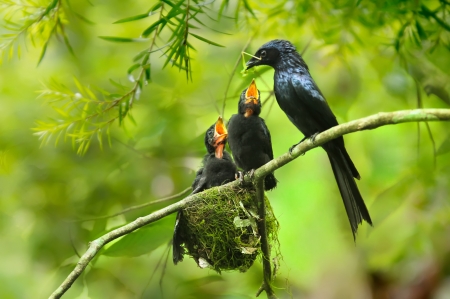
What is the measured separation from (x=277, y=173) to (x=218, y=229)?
2.88 feet

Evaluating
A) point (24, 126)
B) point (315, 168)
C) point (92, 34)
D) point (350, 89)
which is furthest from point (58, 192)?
point (350, 89)

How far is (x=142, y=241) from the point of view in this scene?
2.02 meters

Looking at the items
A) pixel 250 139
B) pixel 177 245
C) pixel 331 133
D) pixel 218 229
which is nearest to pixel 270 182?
pixel 250 139

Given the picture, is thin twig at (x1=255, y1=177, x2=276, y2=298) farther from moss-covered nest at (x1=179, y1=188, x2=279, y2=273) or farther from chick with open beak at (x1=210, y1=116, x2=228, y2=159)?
chick with open beak at (x1=210, y1=116, x2=228, y2=159)

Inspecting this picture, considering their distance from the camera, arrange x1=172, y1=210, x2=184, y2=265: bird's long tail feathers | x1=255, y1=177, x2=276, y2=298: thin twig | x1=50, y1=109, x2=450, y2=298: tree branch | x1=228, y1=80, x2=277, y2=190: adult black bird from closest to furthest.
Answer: x1=50, y1=109, x2=450, y2=298: tree branch < x1=255, y1=177, x2=276, y2=298: thin twig < x1=172, y1=210, x2=184, y2=265: bird's long tail feathers < x1=228, y1=80, x2=277, y2=190: adult black bird

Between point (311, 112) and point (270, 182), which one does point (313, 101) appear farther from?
point (270, 182)

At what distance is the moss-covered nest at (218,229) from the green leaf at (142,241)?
78 millimetres

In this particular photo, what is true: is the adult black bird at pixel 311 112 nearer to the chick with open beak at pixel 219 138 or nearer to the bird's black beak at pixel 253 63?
the bird's black beak at pixel 253 63

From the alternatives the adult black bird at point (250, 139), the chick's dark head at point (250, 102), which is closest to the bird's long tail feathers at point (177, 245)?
the adult black bird at point (250, 139)

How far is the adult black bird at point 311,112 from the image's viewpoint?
161 cm

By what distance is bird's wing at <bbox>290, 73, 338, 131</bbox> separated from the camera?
163 cm

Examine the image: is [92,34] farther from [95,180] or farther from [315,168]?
[315,168]

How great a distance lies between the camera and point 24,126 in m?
2.99

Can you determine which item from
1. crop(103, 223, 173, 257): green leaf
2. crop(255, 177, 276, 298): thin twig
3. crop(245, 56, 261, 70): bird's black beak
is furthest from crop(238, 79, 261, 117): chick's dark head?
crop(103, 223, 173, 257): green leaf
